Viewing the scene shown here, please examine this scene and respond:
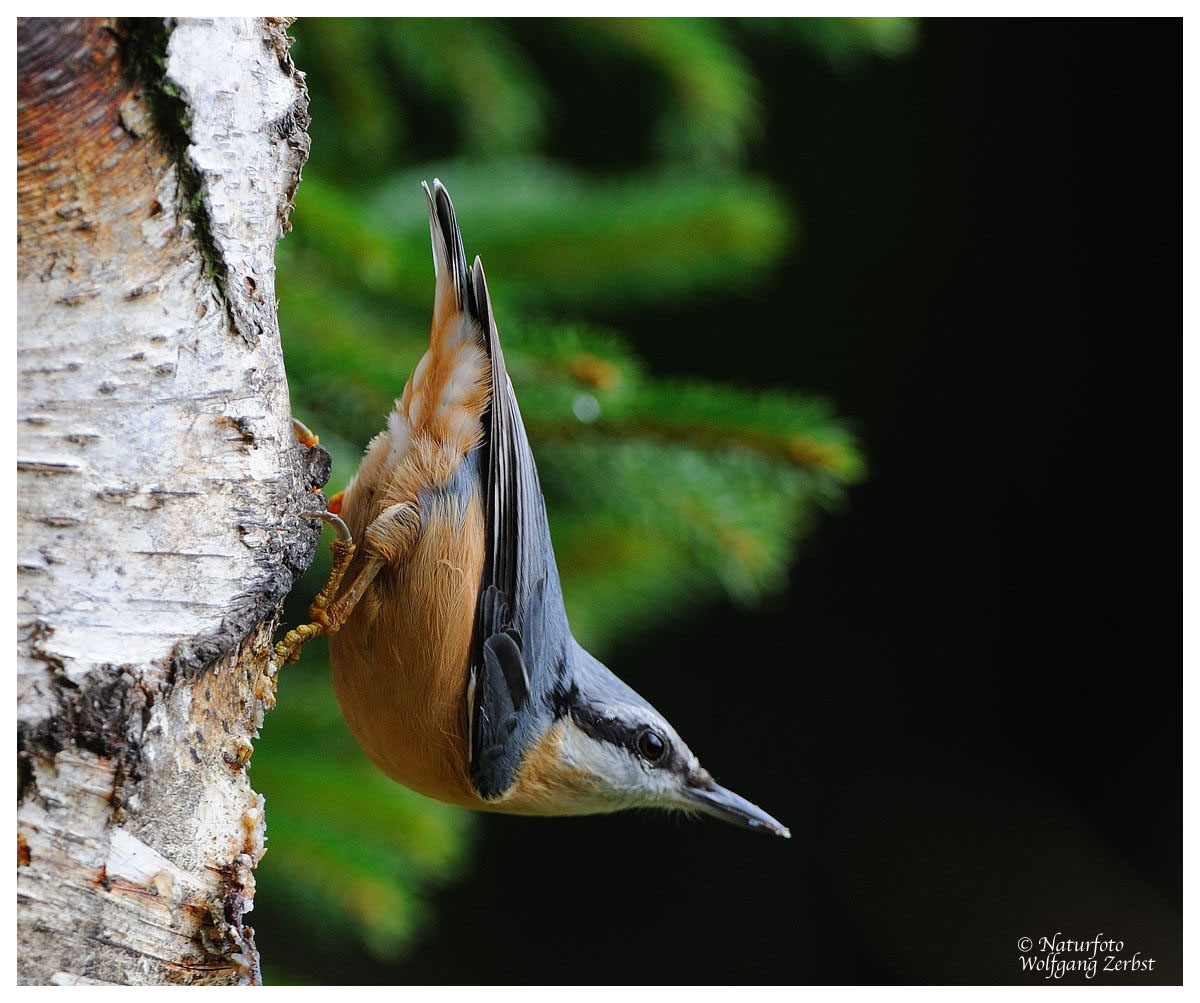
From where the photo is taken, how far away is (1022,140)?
311 cm

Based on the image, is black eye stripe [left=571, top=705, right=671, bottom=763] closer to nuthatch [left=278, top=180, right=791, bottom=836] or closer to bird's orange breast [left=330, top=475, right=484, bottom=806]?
nuthatch [left=278, top=180, right=791, bottom=836]

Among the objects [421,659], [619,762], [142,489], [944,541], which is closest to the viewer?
[142,489]

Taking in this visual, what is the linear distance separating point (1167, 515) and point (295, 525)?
1931 millimetres

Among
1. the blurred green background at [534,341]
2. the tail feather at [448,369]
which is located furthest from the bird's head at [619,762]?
the tail feather at [448,369]

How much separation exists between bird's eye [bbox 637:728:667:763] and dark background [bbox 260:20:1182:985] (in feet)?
0.80

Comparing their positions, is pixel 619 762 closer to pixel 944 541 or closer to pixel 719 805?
pixel 719 805

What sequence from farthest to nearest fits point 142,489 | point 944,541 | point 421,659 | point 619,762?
point 944,541 → point 619,762 → point 421,659 → point 142,489

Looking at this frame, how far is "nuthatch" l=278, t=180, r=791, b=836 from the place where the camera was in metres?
1.62

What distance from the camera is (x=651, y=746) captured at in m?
1.84

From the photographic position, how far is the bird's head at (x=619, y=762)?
177 cm

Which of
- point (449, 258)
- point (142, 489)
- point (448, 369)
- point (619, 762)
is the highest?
point (449, 258)

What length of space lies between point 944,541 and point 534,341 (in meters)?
2.17

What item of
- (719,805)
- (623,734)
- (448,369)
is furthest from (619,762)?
(448,369)
